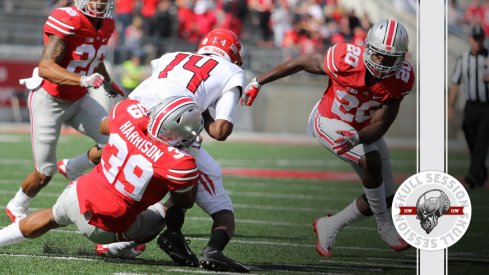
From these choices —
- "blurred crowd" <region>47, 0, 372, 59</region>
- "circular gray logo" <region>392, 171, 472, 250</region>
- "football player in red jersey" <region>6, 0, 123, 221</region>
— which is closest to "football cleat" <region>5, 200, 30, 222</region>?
"football player in red jersey" <region>6, 0, 123, 221</region>

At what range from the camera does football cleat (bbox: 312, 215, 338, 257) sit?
5555 millimetres

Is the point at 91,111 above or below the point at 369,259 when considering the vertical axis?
above

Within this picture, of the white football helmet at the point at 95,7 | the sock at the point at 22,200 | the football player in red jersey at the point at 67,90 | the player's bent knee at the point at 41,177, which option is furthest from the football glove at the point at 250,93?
the sock at the point at 22,200

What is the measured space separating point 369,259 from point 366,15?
13.8 meters

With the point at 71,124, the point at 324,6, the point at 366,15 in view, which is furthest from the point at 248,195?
the point at 324,6

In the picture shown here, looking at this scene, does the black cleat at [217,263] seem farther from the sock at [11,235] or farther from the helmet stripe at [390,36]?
the helmet stripe at [390,36]

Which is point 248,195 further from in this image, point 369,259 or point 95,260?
point 95,260

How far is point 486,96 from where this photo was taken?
9.81 meters

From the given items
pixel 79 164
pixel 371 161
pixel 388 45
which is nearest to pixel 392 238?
pixel 371 161

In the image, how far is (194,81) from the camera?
4.79 m

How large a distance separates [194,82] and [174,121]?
0.63m

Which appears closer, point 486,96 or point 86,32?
point 86,32

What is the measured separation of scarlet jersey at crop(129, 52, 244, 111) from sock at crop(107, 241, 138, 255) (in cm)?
74

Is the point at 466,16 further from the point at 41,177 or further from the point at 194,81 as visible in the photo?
the point at 194,81
